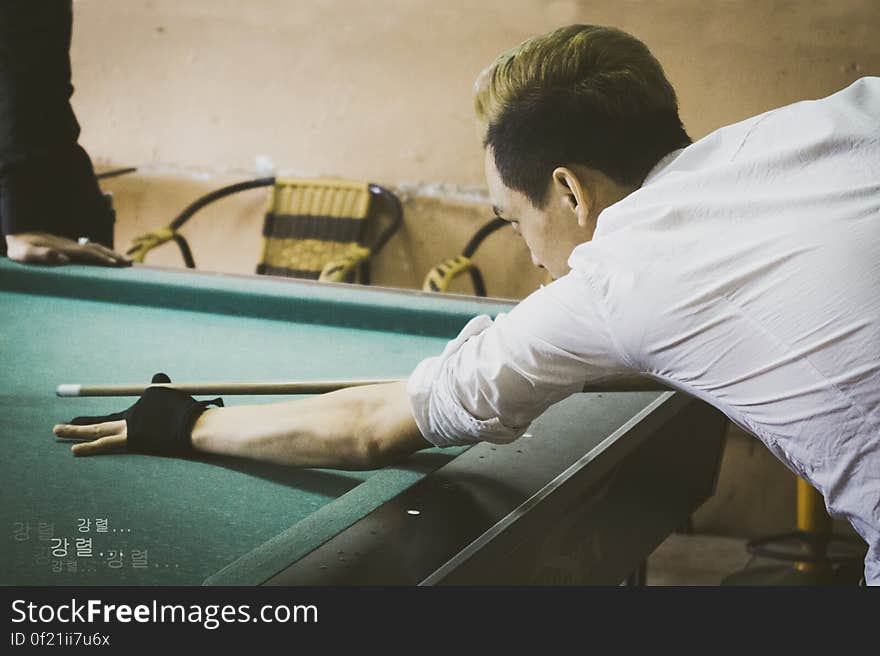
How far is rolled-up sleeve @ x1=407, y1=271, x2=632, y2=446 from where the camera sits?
1171 millimetres

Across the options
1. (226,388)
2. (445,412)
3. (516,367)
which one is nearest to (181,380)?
(226,388)

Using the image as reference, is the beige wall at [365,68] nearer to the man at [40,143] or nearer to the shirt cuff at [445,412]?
the man at [40,143]

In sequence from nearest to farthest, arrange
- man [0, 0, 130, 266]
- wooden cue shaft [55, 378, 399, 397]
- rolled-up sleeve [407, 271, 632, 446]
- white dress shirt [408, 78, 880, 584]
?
1. white dress shirt [408, 78, 880, 584]
2. rolled-up sleeve [407, 271, 632, 446]
3. wooden cue shaft [55, 378, 399, 397]
4. man [0, 0, 130, 266]

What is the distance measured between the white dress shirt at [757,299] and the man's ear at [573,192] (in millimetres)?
137

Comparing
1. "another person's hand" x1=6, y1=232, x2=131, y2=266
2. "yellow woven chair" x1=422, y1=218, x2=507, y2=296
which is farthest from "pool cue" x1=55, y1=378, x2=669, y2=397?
"yellow woven chair" x1=422, y1=218, x2=507, y2=296

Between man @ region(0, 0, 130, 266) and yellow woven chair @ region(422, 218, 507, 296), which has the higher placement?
man @ region(0, 0, 130, 266)

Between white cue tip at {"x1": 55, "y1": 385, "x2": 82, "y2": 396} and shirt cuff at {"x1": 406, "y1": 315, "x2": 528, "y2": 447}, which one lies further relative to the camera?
white cue tip at {"x1": 55, "y1": 385, "x2": 82, "y2": 396}

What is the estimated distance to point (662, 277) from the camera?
1114mm

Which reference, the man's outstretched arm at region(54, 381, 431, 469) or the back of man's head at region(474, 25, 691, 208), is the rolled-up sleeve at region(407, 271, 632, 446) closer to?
the man's outstretched arm at region(54, 381, 431, 469)

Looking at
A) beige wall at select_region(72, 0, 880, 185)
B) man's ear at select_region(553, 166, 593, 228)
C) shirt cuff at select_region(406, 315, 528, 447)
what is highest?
beige wall at select_region(72, 0, 880, 185)

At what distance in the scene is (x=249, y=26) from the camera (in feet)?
13.9

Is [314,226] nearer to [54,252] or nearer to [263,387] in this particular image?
[54,252]

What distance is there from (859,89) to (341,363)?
3.39 ft

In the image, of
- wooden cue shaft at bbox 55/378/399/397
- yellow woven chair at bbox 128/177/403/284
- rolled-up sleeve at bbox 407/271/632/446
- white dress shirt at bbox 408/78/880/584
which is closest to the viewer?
white dress shirt at bbox 408/78/880/584
